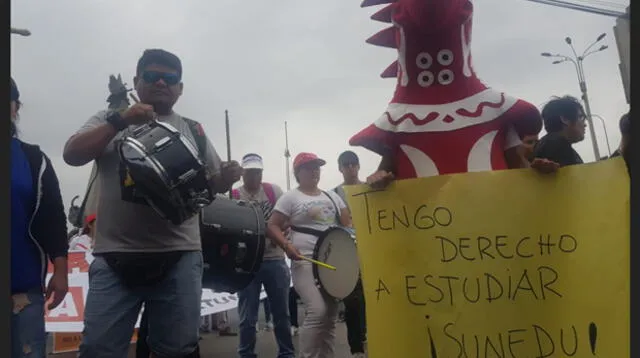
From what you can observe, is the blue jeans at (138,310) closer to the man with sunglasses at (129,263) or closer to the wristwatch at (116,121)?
the man with sunglasses at (129,263)

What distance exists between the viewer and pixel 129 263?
2422mm

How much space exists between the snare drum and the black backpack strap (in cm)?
34

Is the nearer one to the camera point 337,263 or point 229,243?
point 229,243

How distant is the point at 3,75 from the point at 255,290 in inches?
139

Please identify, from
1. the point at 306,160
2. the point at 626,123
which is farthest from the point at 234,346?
the point at 626,123

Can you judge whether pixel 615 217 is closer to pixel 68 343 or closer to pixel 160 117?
pixel 160 117

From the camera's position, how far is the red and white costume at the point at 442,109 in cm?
229

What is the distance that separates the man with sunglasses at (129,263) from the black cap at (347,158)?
2.34 metres

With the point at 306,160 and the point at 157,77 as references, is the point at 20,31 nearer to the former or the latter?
the point at 157,77

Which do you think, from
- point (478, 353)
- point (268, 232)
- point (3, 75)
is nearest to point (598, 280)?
point (478, 353)

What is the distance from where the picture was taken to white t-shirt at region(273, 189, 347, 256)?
13.6ft

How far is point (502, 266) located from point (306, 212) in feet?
7.17

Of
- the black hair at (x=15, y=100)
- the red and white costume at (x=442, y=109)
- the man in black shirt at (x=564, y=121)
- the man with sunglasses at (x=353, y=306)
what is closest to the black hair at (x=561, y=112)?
the man in black shirt at (x=564, y=121)

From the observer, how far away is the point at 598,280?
1.97 m
